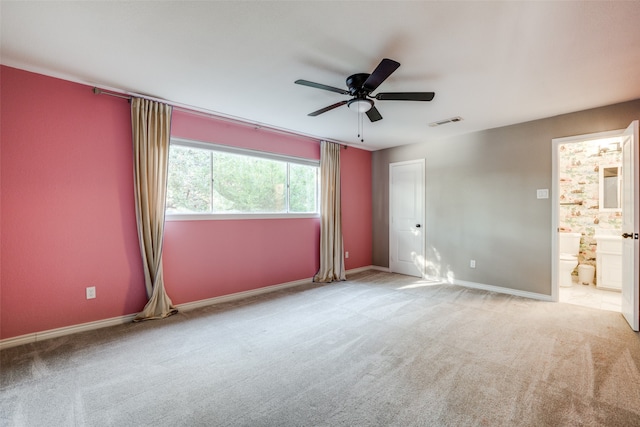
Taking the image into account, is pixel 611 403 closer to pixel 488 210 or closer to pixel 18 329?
pixel 488 210

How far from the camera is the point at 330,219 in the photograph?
16.4ft

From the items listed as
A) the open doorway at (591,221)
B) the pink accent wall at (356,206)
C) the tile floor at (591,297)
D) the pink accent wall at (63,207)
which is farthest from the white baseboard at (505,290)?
the pink accent wall at (63,207)

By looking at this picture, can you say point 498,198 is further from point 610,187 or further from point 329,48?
point 329,48

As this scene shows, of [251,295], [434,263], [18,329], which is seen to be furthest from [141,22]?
[434,263]

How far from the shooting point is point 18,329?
8.36 feet

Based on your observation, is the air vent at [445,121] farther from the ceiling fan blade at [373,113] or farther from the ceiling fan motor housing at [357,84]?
the ceiling fan motor housing at [357,84]

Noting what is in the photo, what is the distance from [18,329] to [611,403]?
475cm

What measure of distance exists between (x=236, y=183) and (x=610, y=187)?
6130mm

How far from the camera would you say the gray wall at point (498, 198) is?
12.5ft

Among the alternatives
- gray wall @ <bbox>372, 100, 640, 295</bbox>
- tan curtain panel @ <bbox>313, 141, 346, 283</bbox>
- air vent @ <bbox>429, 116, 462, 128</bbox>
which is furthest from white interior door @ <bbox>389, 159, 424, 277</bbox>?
tan curtain panel @ <bbox>313, 141, 346, 283</bbox>

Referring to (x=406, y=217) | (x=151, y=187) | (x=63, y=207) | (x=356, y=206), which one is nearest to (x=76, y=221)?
(x=63, y=207)

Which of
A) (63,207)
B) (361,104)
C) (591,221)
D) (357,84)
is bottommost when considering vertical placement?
(591,221)

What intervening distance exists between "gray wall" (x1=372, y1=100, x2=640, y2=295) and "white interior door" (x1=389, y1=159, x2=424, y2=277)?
16 centimetres

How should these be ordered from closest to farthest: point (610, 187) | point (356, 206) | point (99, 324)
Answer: point (99, 324)
point (610, 187)
point (356, 206)
